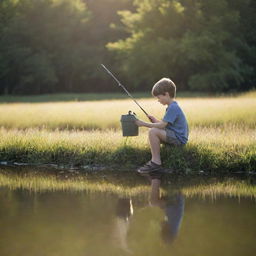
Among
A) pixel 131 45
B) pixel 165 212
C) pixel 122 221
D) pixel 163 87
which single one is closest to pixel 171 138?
pixel 163 87

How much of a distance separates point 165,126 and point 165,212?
8.76 feet

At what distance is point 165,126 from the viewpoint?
8.21 metres

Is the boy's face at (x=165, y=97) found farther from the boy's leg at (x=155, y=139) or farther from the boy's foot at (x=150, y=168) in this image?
the boy's foot at (x=150, y=168)

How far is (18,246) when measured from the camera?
14.7 ft

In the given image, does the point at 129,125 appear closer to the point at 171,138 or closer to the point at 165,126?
the point at 165,126

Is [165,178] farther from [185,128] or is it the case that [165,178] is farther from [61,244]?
[61,244]

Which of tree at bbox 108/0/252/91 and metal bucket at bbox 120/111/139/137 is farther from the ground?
tree at bbox 108/0/252/91

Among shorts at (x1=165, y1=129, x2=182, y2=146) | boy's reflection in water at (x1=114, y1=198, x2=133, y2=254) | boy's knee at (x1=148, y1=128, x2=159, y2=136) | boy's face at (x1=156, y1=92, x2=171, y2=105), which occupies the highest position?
boy's face at (x1=156, y1=92, x2=171, y2=105)

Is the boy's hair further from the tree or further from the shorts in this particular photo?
the tree

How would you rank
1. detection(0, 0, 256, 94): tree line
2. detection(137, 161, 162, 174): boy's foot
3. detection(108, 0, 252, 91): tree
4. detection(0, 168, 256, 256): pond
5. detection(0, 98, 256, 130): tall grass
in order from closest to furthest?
detection(0, 168, 256, 256): pond < detection(137, 161, 162, 174): boy's foot < detection(0, 98, 256, 130): tall grass < detection(108, 0, 252, 91): tree < detection(0, 0, 256, 94): tree line

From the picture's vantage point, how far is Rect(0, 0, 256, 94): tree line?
3769 centimetres

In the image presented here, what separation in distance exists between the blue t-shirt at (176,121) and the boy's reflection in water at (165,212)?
1.29m

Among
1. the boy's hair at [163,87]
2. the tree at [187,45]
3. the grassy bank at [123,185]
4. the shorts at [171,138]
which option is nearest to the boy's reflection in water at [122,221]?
the grassy bank at [123,185]

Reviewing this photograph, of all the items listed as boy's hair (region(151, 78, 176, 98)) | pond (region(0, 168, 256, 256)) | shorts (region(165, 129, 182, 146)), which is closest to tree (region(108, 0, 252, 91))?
shorts (region(165, 129, 182, 146))
